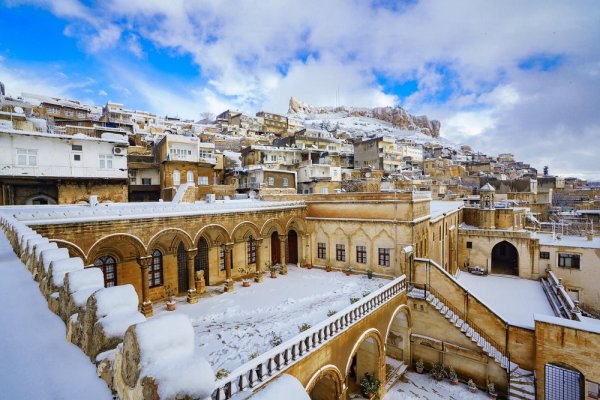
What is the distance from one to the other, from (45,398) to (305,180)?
37131 mm

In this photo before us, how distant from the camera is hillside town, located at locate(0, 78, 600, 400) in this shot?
2.69m

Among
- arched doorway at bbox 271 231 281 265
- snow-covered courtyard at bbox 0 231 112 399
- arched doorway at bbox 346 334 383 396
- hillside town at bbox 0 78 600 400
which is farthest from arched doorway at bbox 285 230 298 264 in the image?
snow-covered courtyard at bbox 0 231 112 399

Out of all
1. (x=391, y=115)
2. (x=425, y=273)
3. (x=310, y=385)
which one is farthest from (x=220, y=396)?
(x=391, y=115)

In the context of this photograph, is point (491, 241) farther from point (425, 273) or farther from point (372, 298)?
point (372, 298)

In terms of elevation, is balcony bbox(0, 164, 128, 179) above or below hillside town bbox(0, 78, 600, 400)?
above

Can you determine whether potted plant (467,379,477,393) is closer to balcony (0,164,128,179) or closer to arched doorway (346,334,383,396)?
arched doorway (346,334,383,396)

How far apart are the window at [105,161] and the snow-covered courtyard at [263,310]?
14113mm

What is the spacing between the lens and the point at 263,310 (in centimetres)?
1252

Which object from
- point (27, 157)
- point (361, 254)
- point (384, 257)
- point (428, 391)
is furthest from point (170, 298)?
point (27, 157)

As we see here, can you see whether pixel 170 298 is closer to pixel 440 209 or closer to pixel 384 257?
pixel 384 257

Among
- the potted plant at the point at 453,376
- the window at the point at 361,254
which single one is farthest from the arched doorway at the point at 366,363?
the window at the point at 361,254

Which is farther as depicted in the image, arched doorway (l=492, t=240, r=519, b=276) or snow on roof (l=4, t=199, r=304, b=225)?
arched doorway (l=492, t=240, r=519, b=276)

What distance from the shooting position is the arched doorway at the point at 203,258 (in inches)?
648

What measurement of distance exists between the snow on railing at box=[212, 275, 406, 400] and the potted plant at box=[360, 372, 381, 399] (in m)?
3.65
